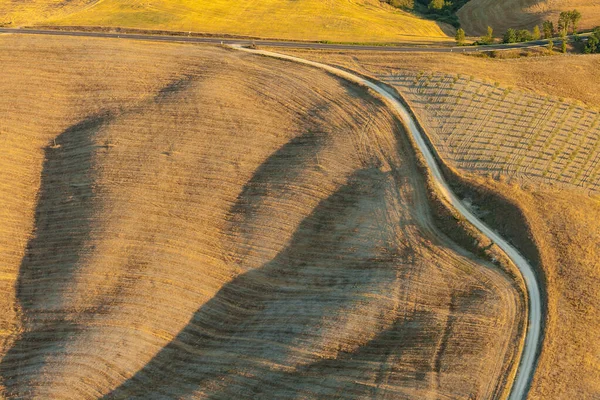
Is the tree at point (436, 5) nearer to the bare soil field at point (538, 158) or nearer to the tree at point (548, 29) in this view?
the tree at point (548, 29)

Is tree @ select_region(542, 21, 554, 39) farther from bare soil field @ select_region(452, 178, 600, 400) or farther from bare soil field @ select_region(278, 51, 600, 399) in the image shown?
bare soil field @ select_region(452, 178, 600, 400)

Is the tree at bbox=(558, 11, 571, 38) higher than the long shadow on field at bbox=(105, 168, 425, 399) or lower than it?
higher

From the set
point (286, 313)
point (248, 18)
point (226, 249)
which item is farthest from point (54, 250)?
point (248, 18)

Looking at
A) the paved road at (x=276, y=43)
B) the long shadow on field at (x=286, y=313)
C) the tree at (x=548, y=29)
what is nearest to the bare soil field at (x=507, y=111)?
the paved road at (x=276, y=43)

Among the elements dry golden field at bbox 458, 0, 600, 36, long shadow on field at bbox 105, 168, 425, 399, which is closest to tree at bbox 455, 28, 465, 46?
dry golden field at bbox 458, 0, 600, 36

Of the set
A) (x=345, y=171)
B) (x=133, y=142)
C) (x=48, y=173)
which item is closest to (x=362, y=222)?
(x=345, y=171)
